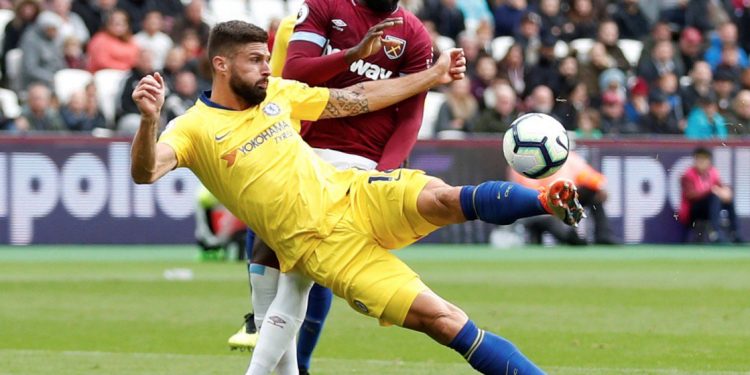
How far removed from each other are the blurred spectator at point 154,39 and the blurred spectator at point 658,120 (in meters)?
7.36

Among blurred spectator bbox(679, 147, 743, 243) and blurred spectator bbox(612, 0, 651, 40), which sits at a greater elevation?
blurred spectator bbox(612, 0, 651, 40)

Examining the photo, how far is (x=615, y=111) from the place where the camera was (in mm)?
21594

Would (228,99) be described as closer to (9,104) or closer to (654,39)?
(9,104)

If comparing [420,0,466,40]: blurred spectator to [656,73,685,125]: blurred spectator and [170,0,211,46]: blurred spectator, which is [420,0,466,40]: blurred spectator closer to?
[656,73,685,125]: blurred spectator

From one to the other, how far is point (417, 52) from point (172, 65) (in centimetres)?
1227

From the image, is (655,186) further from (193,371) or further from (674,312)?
(193,371)

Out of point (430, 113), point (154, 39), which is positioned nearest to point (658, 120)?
point (430, 113)

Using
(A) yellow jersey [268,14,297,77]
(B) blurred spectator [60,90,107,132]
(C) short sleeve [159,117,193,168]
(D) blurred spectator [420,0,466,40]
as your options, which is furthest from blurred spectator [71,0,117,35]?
(C) short sleeve [159,117,193,168]

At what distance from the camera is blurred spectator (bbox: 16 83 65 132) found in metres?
19.4

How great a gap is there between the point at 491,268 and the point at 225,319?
569 cm

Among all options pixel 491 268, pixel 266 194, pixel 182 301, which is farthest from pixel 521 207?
pixel 491 268

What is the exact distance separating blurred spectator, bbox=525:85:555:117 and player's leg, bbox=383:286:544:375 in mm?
14082

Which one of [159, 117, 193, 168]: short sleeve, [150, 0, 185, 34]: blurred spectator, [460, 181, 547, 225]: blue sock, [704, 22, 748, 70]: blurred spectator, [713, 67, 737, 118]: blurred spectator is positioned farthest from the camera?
[704, 22, 748, 70]: blurred spectator

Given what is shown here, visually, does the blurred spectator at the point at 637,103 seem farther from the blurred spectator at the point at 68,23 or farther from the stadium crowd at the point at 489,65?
the blurred spectator at the point at 68,23
